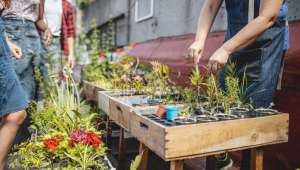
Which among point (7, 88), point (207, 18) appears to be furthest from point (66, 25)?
point (207, 18)

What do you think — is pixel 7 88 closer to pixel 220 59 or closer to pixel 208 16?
pixel 220 59

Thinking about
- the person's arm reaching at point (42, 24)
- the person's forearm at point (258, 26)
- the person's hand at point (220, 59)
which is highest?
the person's arm reaching at point (42, 24)

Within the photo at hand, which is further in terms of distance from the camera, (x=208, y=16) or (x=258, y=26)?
(x=208, y=16)

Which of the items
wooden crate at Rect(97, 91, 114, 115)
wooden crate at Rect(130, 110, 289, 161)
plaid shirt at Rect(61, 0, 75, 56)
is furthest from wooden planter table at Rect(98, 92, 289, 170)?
plaid shirt at Rect(61, 0, 75, 56)

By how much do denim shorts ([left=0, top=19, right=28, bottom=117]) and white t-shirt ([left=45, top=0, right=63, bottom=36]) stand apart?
2.31m

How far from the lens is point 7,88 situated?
8.36 feet

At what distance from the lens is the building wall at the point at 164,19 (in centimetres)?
480

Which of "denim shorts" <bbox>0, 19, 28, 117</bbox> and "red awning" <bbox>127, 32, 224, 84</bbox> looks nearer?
"denim shorts" <bbox>0, 19, 28, 117</bbox>

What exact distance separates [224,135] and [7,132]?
1.52m

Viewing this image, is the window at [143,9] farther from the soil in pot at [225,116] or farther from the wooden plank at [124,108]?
the soil in pot at [225,116]

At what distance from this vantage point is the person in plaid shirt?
15.5 ft

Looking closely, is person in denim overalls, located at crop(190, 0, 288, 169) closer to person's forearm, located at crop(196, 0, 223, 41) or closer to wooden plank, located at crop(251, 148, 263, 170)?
wooden plank, located at crop(251, 148, 263, 170)

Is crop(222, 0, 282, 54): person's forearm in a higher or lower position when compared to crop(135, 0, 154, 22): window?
lower

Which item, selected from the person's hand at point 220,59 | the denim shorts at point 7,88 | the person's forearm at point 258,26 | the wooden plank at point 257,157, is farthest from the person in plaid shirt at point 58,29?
the wooden plank at point 257,157
